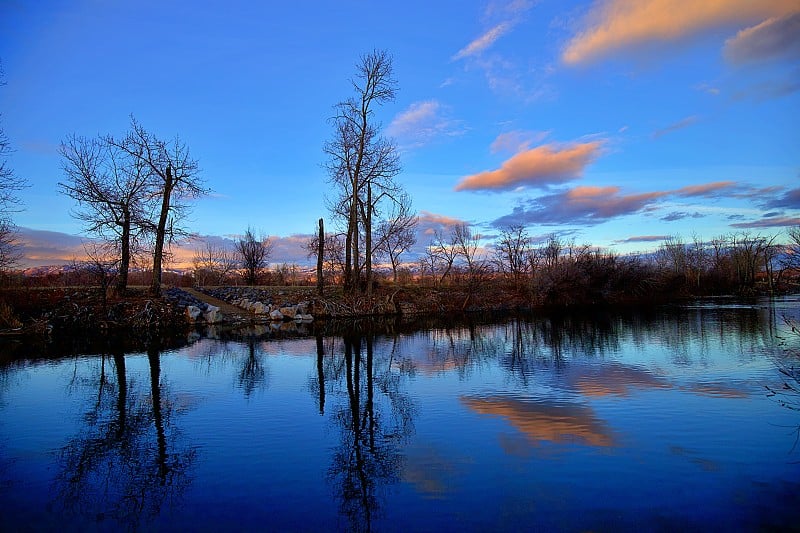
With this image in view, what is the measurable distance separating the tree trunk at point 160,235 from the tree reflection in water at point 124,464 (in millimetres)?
17728

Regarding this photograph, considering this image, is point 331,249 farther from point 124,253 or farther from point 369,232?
point 124,253

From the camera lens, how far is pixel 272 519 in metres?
4.88

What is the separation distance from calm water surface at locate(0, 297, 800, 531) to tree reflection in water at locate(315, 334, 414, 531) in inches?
1.4

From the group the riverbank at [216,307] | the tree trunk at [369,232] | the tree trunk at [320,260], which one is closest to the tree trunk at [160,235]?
the riverbank at [216,307]

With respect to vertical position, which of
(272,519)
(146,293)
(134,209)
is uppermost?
(134,209)

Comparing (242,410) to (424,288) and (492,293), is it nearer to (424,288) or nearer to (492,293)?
(424,288)

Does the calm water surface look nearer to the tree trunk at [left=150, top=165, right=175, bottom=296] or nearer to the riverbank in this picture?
the riverbank

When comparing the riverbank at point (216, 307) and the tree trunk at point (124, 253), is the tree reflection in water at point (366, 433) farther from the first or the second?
the tree trunk at point (124, 253)

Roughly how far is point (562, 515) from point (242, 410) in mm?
6092

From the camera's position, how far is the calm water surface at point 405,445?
4961 millimetres

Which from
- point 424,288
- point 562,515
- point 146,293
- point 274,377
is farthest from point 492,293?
point 562,515

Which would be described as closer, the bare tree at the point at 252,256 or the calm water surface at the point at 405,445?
the calm water surface at the point at 405,445

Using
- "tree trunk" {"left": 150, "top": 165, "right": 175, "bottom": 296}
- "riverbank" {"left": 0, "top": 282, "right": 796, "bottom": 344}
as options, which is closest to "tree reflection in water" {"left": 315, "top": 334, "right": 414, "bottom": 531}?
"riverbank" {"left": 0, "top": 282, "right": 796, "bottom": 344}

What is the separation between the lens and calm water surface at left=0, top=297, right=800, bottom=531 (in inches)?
195
